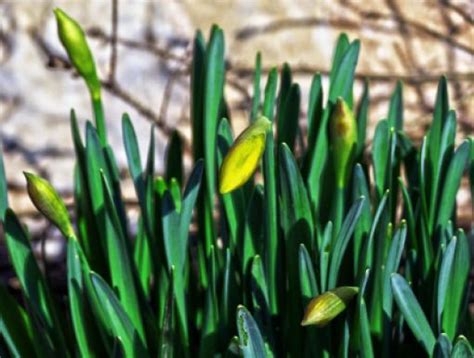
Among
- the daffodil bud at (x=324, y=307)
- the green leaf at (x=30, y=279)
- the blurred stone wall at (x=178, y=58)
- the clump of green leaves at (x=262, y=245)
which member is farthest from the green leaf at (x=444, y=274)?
the blurred stone wall at (x=178, y=58)

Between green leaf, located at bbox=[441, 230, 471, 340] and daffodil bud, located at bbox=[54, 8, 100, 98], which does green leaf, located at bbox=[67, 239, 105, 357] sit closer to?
daffodil bud, located at bbox=[54, 8, 100, 98]

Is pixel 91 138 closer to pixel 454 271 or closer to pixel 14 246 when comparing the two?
pixel 14 246

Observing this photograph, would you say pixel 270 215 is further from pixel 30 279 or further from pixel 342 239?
pixel 30 279

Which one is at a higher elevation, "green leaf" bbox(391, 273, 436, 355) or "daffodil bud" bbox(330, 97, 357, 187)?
"daffodil bud" bbox(330, 97, 357, 187)

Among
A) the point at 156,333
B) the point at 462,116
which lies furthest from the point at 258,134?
the point at 462,116

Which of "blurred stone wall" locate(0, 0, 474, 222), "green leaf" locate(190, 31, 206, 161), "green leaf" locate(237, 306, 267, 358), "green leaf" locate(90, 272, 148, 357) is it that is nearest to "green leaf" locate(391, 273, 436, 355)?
"green leaf" locate(237, 306, 267, 358)
